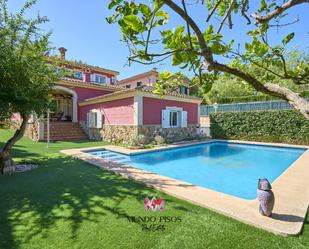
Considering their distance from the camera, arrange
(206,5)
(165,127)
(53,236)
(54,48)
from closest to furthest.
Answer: (206,5), (53,236), (54,48), (165,127)

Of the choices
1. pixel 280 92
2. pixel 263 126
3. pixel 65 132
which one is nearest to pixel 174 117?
pixel 263 126

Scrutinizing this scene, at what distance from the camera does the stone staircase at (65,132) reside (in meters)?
17.7

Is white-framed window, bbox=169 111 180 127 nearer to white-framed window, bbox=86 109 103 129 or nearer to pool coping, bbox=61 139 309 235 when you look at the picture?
white-framed window, bbox=86 109 103 129

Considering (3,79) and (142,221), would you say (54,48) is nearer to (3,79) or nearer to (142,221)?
(3,79)

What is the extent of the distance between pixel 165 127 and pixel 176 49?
53.7ft

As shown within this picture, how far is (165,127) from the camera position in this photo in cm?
1795

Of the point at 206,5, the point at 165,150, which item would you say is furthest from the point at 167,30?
the point at 165,150

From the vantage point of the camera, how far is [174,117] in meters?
19.2

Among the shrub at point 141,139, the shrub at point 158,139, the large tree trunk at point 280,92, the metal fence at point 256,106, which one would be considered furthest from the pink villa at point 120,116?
the large tree trunk at point 280,92

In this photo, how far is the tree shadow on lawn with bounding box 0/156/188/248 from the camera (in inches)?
154

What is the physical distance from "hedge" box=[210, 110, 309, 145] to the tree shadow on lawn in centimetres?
1624

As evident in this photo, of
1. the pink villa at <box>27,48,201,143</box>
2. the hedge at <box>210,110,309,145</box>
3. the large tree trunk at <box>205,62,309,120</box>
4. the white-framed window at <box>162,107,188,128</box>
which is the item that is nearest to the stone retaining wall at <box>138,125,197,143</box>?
the pink villa at <box>27,48,201,143</box>

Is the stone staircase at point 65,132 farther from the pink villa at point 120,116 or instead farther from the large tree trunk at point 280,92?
the large tree trunk at point 280,92

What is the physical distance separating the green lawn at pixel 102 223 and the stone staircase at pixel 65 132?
1197 cm
